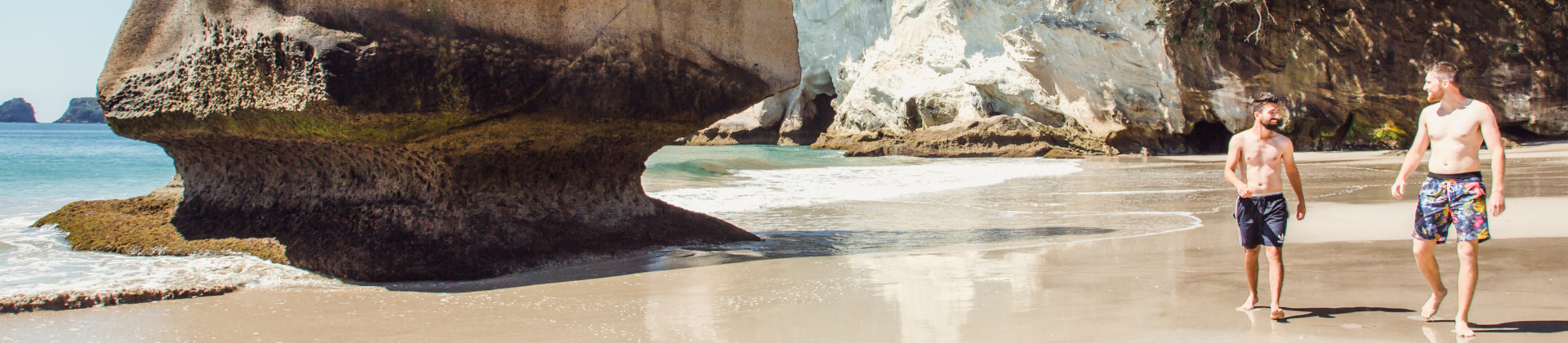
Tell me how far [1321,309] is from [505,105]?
135 inches

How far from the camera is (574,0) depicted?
14.5ft

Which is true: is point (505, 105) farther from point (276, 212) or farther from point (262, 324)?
point (276, 212)

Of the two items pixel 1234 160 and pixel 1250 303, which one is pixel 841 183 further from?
pixel 1250 303

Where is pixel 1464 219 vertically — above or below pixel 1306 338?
above

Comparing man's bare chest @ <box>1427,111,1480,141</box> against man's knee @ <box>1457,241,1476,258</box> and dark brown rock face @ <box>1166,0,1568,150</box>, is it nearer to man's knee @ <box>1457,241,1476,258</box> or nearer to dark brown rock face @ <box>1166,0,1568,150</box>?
man's knee @ <box>1457,241,1476,258</box>

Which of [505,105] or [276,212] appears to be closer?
[505,105]

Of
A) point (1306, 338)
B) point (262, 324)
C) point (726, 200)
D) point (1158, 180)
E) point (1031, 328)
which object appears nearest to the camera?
point (1306, 338)

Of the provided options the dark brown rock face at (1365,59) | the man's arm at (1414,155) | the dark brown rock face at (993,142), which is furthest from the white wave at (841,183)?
the man's arm at (1414,155)

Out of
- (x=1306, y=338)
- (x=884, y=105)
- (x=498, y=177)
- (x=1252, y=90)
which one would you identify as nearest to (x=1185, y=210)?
(x=1306, y=338)

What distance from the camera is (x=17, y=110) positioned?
10631 cm

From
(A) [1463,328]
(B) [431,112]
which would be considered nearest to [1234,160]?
(A) [1463,328]

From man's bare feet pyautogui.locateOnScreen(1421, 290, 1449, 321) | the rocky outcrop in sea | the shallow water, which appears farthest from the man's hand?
the rocky outcrop in sea

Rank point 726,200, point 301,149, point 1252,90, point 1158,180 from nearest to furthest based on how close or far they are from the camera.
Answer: point 301,149 < point 726,200 < point 1158,180 < point 1252,90

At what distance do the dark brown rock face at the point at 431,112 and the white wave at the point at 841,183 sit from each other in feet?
11.8
